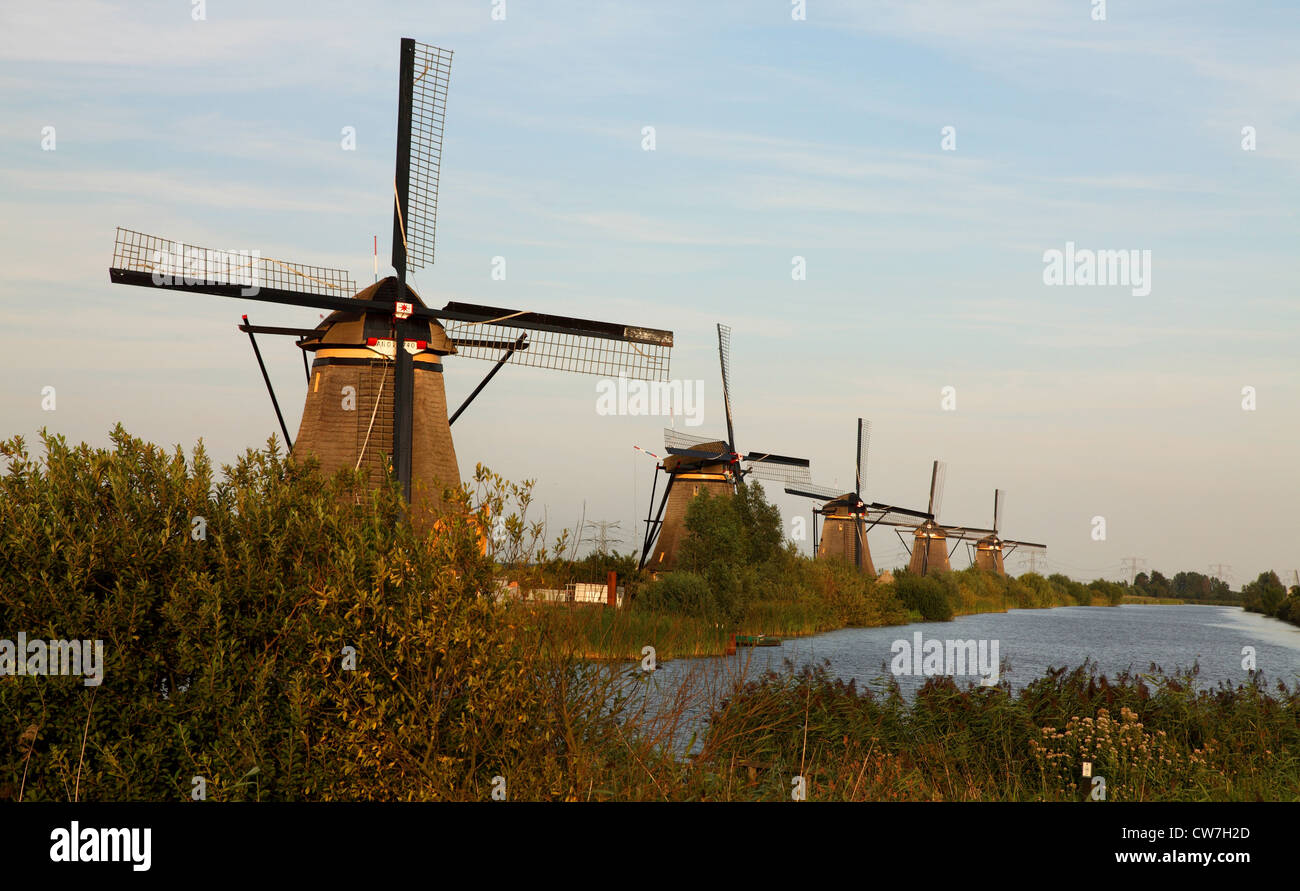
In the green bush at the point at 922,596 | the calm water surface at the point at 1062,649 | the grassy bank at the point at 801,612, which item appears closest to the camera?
the grassy bank at the point at 801,612

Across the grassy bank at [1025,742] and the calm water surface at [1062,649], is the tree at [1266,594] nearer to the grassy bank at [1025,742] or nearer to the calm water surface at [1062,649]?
the calm water surface at [1062,649]

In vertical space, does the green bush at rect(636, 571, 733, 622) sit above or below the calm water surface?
above

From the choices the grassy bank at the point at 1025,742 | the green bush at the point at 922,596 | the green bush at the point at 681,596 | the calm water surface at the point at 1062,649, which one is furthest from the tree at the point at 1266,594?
the grassy bank at the point at 1025,742

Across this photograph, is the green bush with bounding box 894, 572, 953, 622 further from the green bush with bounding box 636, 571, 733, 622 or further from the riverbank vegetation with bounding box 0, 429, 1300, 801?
the riverbank vegetation with bounding box 0, 429, 1300, 801

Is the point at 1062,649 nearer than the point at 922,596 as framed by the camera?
→ Yes

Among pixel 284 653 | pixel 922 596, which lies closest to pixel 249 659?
pixel 284 653

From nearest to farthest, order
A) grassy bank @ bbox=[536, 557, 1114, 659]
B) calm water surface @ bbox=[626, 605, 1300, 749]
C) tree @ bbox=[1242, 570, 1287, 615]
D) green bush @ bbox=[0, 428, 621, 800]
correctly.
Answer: green bush @ bbox=[0, 428, 621, 800] → grassy bank @ bbox=[536, 557, 1114, 659] → calm water surface @ bbox=[626, 605, 1300, 749] → tree @ bbox=[1242, 570, 1287, 615]

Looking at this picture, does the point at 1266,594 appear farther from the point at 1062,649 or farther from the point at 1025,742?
the point at 1025,742

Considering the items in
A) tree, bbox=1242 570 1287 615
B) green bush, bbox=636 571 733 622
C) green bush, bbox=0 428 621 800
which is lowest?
tree, bbox=1242 570 1287 615

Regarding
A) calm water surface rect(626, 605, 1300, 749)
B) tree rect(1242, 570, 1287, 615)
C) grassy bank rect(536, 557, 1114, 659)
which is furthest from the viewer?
tree rect(1242, 570, 1287, 615)

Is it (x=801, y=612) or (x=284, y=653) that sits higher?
(x=284, y=653)

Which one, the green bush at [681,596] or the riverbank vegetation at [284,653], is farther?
the green bush at [681,596]

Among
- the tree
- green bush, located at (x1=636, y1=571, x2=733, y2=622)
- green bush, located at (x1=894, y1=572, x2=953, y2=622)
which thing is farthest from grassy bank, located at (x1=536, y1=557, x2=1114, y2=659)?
the tree
